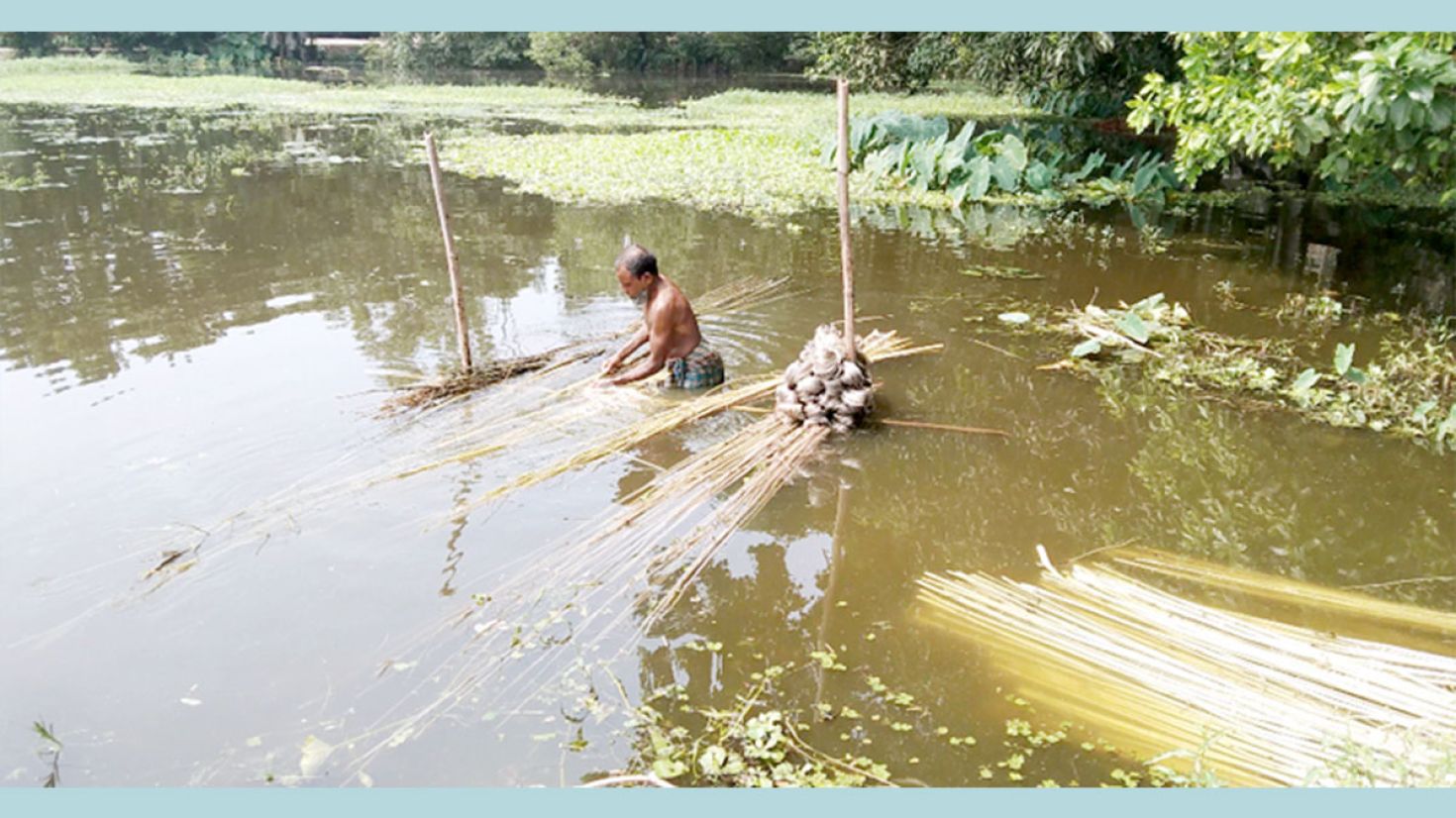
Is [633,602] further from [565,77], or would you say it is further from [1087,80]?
[565,77]

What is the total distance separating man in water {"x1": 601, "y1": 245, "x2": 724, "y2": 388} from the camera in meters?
5.29

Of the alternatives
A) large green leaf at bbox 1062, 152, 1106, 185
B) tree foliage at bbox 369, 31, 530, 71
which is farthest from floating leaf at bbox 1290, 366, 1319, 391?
tree foliage at bbox 369, 31, 530, 71

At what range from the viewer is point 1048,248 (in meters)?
9.28

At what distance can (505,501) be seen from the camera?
4352 mm

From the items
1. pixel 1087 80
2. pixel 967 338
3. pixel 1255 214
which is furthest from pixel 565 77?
pixel 967 338

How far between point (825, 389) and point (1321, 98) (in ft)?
11.8

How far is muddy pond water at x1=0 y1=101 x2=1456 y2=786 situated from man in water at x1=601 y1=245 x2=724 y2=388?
0.55 meters

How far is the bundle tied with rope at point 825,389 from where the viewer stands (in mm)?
4992

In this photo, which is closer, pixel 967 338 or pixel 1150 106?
pixel 967 338

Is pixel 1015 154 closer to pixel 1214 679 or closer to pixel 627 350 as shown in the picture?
pixel 627 350

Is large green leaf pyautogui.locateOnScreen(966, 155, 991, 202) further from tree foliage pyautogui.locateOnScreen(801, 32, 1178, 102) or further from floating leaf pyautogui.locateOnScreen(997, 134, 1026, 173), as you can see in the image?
tree foliage pyautogui.locateOnScreen(801, 32, 1178, 102)

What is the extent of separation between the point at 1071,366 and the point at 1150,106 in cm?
303

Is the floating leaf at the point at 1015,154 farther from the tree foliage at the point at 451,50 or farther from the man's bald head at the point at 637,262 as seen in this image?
the tree foliage at the point at 451,50

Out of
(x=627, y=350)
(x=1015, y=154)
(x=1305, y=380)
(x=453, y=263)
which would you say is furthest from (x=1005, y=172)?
(x=453, y=263)
